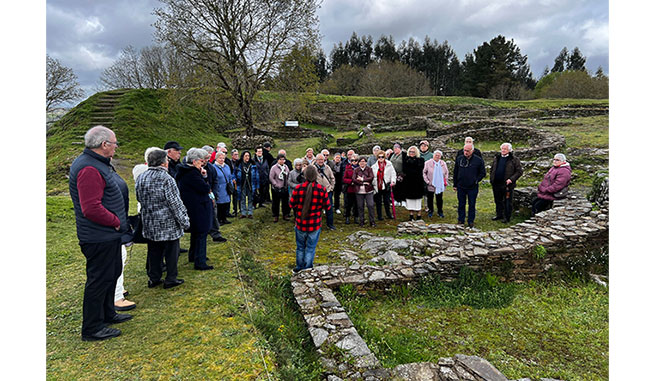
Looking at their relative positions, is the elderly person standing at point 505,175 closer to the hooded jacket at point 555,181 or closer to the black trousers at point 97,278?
the hooded jacket at point 555,181

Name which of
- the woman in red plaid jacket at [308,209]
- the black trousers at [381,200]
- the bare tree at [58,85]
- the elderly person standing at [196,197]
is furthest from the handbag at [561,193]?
the bare tree at [58,85]

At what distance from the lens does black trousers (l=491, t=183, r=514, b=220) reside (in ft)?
28.9

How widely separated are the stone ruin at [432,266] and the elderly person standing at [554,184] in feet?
0.80

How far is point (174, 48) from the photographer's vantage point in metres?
20.6

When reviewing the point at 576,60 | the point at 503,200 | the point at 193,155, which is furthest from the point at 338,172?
the point at 576,60

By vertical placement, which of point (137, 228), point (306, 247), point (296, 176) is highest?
point (296, 176)

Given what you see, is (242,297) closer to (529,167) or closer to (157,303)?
(157,303)

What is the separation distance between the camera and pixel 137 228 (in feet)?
14.5

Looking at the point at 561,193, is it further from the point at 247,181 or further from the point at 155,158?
the point at 155,158

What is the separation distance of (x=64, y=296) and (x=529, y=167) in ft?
50.4

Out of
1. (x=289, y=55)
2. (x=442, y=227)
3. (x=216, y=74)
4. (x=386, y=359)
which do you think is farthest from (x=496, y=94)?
(x=386, y=359)

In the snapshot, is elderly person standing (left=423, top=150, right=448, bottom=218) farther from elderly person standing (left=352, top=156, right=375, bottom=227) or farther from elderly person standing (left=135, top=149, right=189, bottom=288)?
elderly person standing (left=135, top=149, right=189, bottom=288)

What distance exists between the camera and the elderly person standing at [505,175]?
28.0ft

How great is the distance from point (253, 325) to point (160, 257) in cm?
196
